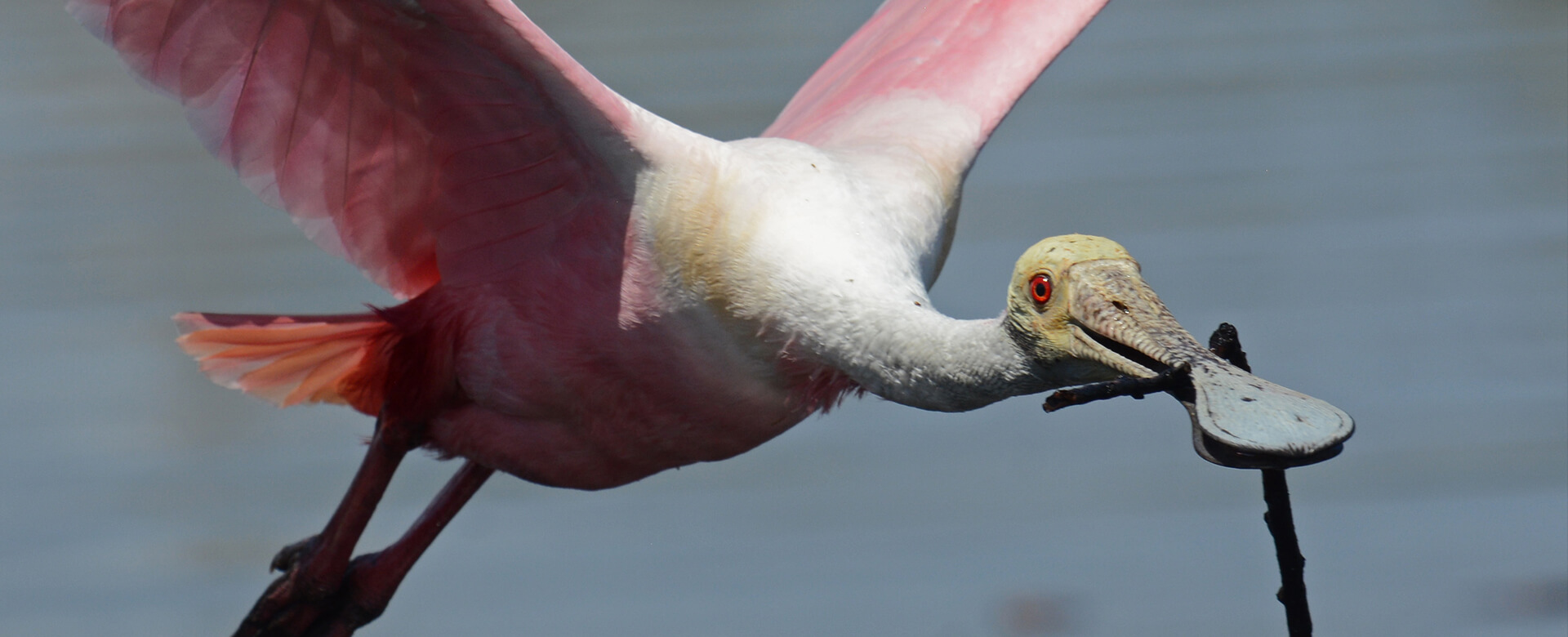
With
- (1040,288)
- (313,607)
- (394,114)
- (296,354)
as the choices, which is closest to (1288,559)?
(1040,288)

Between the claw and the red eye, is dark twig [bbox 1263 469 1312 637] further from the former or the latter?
the claw

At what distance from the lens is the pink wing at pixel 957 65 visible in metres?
3.06

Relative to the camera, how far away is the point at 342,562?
325 cm

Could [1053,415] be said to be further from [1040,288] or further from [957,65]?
[1040,288]

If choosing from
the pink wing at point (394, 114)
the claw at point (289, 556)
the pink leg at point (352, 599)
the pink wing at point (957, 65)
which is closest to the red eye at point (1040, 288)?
the pink wing at point (394, 114)

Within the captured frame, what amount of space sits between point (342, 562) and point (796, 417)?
1074 millimetres

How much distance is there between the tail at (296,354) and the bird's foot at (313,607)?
0.98 ft

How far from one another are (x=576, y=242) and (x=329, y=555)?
0.94 m

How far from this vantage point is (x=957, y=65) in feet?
10.4

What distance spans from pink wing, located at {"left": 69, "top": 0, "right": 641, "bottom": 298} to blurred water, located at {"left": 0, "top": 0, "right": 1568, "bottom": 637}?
4.02ft

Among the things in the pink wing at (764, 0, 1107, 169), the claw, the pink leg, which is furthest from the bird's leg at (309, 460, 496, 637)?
the pink wing at (764, 0, 1107, 169)

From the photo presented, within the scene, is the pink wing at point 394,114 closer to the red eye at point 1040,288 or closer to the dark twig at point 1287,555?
the red eye at point 1040,288

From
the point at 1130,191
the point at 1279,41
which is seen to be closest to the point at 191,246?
the point at 1130,191

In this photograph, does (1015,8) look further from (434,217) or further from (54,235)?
(54,235)
